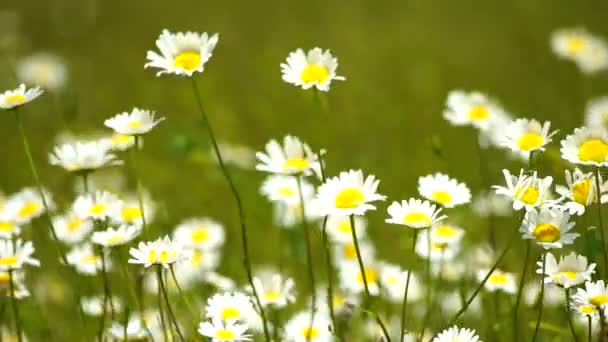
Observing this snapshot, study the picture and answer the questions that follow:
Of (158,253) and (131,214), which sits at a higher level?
(131,214)

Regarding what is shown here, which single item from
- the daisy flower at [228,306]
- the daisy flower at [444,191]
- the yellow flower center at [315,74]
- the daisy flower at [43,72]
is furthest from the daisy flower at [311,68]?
the daisy flower at [43,72]

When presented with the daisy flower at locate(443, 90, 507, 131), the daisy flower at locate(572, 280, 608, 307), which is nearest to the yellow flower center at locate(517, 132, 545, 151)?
the daisy flower at locate(572, 280, 608, 307)

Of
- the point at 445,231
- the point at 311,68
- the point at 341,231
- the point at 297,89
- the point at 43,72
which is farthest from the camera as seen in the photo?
the point at 297,89

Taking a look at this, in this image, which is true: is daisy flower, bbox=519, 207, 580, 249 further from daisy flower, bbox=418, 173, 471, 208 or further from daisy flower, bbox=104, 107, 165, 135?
daisy flower, bbox=104, 107, 165, 135

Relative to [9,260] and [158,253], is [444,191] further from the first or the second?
[9,260]

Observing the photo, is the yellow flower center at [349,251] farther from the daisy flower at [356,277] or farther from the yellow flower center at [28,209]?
the yellow flower center at [28,209]

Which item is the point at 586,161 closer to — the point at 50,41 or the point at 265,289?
the point at 265,289

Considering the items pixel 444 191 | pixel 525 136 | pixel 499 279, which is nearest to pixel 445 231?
pixel 499 279
